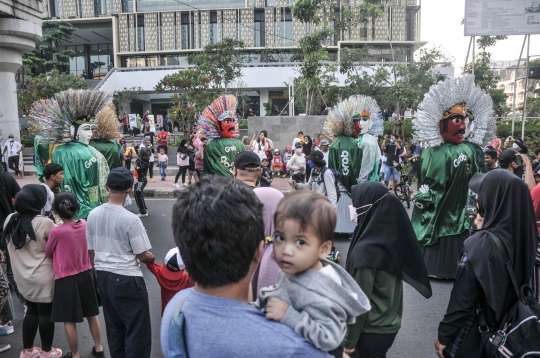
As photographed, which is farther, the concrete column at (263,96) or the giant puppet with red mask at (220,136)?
the concrete column at (263,96)

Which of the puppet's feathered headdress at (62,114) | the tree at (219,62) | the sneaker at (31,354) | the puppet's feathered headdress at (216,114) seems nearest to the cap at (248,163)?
the sneaker at (31,354)

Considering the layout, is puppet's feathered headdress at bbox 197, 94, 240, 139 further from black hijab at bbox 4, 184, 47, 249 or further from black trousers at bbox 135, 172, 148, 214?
black hijab at bbox 4, 184, 47, 249

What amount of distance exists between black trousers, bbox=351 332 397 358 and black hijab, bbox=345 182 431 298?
0.37m

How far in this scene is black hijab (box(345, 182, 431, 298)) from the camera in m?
2.73

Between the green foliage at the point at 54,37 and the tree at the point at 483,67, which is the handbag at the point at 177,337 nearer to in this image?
the tree at the point at 483,67

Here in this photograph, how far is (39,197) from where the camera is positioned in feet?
12.9

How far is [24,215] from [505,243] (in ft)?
11.9

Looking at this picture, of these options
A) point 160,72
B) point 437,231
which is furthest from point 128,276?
point 160,72

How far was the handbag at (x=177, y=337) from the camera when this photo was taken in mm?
1465

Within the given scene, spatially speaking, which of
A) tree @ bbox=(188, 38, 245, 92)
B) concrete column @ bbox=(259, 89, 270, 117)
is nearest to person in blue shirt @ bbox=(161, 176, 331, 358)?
tree @ bbox=(188, 38, 245, 92)

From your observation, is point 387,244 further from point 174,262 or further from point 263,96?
point 263,96

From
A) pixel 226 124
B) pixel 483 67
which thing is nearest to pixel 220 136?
pixel 226 124

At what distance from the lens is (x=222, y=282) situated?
4.78ft

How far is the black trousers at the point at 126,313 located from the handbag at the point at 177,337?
7.22ft
